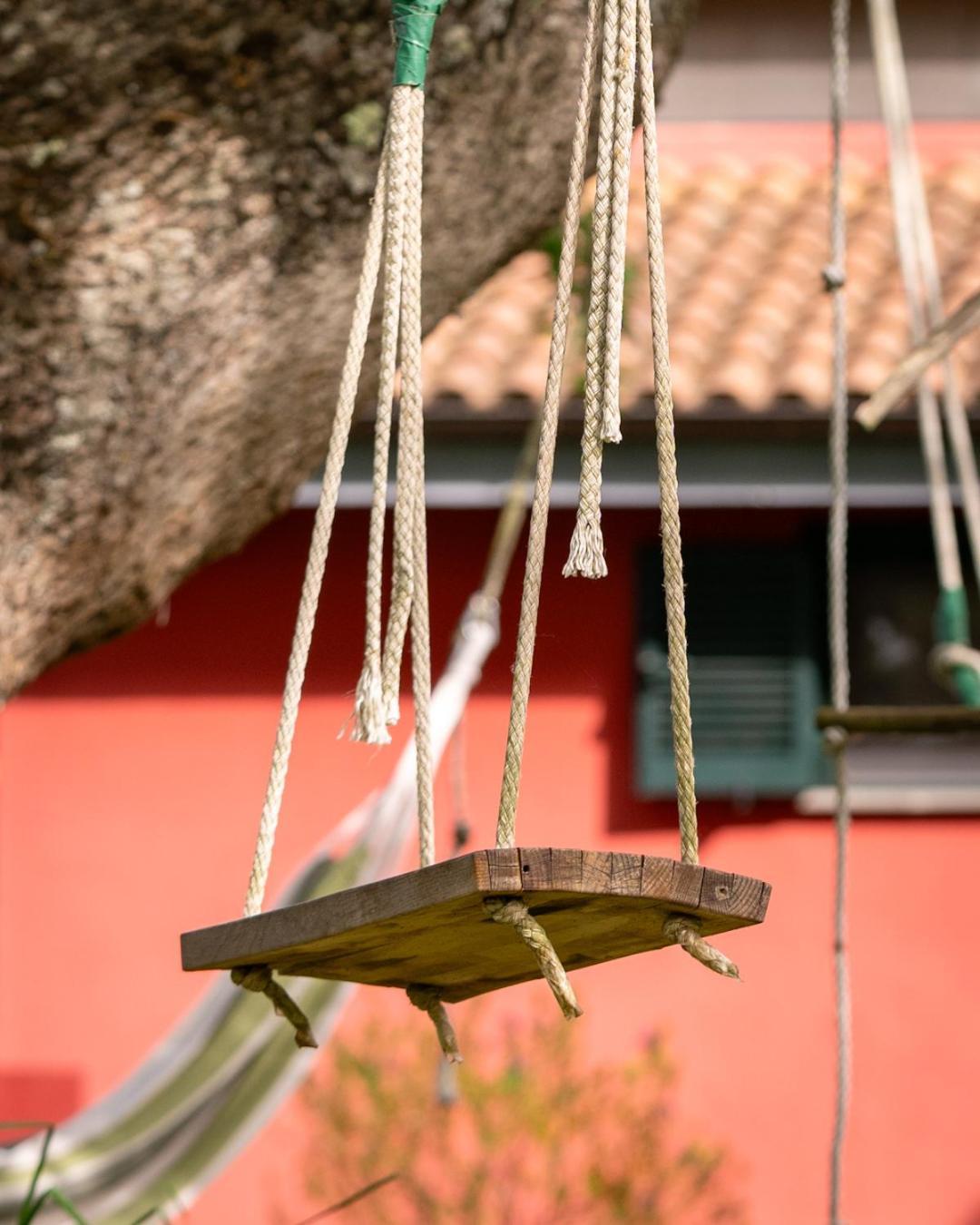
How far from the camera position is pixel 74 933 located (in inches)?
165

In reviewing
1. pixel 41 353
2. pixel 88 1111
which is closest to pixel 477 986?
pixel 41 353

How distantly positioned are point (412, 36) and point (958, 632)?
156 cm

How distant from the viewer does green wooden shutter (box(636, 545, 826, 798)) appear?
Result: 164 inches

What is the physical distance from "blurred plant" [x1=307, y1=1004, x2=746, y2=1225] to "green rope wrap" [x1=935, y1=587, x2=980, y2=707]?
1.77 m

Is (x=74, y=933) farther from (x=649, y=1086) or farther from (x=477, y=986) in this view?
(x=477, y=986)

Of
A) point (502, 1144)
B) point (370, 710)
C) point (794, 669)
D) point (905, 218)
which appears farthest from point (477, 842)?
point (370, 710)

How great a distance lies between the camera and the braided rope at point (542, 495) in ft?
3.81

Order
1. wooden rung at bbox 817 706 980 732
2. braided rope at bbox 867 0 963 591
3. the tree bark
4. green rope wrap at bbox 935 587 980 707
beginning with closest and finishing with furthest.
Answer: the tree bark
wooden rung at bbox 817 706 980 732
braided rope at bbox 867 0 963 591
green rope wrap at bbox 935 587 980 707

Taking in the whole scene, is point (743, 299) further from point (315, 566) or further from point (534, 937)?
point (534, 937)

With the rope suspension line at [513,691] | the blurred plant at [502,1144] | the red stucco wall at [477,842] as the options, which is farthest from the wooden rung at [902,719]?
the blurred plant at [502,1144]

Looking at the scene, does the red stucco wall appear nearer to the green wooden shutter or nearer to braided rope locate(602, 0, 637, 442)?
the green wooden shutter

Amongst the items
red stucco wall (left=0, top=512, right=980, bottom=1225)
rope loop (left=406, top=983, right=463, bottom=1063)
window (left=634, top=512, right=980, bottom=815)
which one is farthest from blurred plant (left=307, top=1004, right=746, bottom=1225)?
rope loop (left=406, top=983, right=463, bottom=1063)

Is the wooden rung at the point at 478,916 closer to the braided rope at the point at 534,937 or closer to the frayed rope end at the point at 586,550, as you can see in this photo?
the braided rope at the point at 534,937

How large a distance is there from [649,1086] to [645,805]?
64cm
